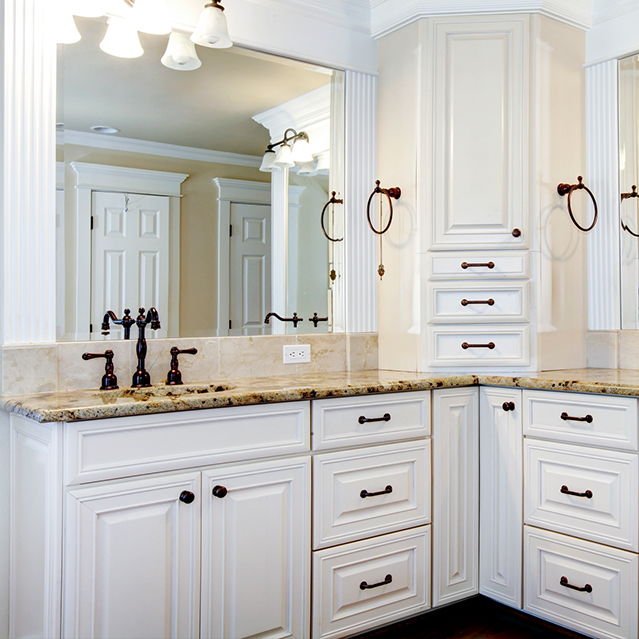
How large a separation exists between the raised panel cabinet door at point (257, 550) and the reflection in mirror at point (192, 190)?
71cm

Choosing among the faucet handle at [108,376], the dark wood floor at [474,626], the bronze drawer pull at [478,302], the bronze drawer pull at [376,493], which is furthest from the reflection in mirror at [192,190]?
the dark wood floor at [474,626]

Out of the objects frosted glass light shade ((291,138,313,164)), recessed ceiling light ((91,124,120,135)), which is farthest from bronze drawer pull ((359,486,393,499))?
recessed ceiling light ((91,124,120,135))

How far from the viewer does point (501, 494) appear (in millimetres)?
2406

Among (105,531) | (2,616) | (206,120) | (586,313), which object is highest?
(206,120)

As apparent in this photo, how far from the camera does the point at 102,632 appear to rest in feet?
5.60

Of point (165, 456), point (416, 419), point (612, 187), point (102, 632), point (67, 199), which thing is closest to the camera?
point (102, 632)

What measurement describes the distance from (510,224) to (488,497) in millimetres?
1070

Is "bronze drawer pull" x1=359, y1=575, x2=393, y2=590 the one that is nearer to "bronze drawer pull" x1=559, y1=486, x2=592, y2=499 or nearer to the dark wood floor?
the dark wood floor

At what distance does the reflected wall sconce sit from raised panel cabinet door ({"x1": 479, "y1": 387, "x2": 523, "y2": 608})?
160 centimetres

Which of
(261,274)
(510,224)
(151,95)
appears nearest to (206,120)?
(151,95)

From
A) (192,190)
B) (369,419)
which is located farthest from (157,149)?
(369,419)

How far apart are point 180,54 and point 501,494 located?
199 cm

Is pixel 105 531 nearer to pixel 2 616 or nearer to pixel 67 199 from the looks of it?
pixel 2 616

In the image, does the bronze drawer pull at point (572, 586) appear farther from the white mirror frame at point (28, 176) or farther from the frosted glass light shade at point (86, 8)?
the frosted glass light shade at point (86, 8)
